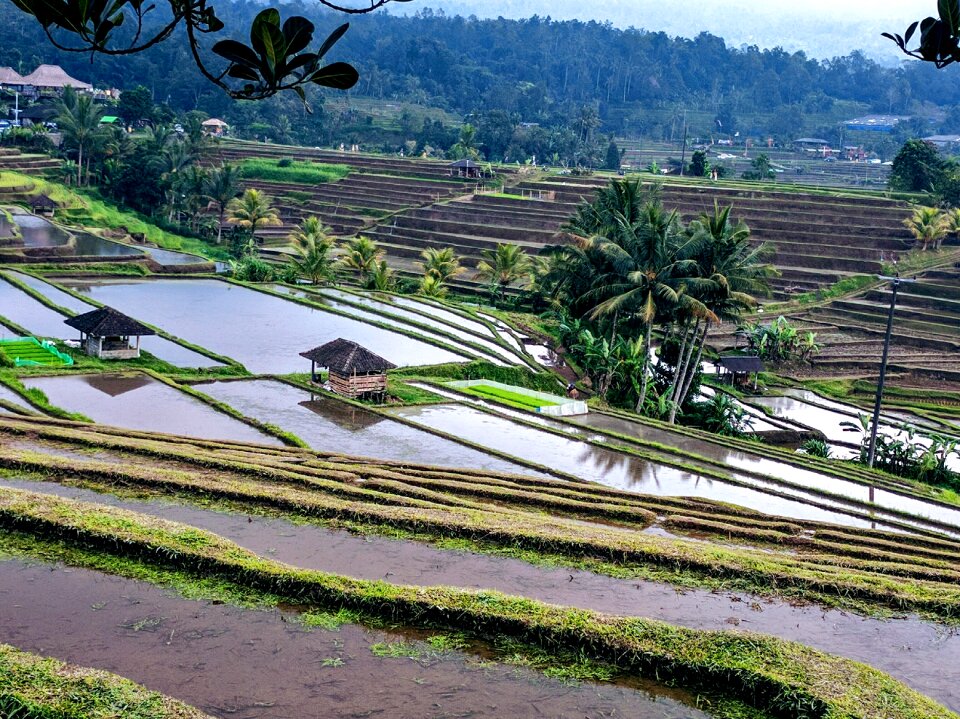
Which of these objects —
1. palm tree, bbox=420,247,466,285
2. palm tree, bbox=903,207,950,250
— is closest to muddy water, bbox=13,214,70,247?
palm tree, bbox=420,247,466,285

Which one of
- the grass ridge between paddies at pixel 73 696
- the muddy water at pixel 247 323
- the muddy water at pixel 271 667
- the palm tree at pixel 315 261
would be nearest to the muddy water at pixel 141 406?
the muddy water at pixel 247 323

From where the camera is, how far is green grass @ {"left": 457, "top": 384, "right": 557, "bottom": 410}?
54.1ft

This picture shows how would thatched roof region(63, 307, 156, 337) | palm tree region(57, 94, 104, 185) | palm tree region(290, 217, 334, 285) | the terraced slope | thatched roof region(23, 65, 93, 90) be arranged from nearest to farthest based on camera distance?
thatched roof region(63, 307, 156, 337), the terraced slope, palm tree region(290, 217, 334, 285), palm tree region(57, 94, 104, 185), thatched roof region(23, 65, 93, 90)

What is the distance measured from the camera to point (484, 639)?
5.53 metres

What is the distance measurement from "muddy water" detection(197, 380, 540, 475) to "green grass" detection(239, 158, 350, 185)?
29647 mm

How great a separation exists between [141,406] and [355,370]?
3.21 metres

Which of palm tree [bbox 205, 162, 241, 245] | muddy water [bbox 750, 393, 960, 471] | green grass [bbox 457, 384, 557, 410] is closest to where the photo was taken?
green grass [bbox 457, 384, 557, 410]

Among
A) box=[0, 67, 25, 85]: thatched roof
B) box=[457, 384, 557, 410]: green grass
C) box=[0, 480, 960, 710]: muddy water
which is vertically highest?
box=[0, 67, 25, 85]: thatched roof

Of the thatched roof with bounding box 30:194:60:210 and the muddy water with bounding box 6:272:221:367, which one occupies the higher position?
the thatched roof with bounding box 30:194:60:210

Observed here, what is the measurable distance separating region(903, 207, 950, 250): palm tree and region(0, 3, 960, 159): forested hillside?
30.5 meters

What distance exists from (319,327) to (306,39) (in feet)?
60.7

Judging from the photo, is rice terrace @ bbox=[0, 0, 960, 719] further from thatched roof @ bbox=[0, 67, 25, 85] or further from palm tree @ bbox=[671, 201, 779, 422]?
thatched roof @ bbox=[0, 67, 25, 85]

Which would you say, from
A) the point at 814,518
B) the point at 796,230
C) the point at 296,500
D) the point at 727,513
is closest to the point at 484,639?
the point at 296,500

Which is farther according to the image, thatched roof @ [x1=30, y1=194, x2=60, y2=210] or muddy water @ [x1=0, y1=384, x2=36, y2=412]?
thatched roof @ [x1=30, y1=194, x2=60, y2=210]
